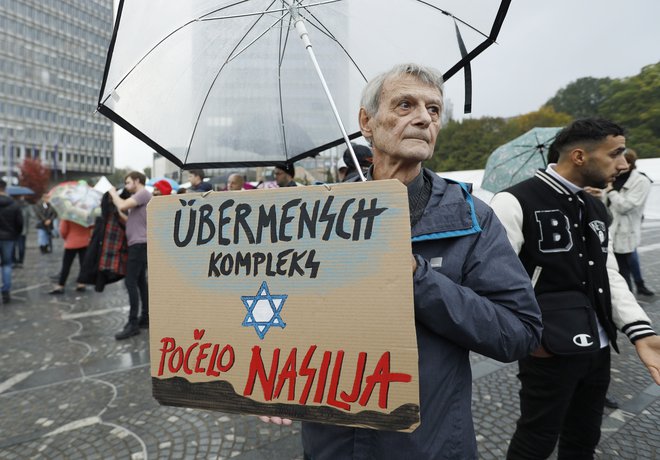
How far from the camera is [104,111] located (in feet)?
5.26

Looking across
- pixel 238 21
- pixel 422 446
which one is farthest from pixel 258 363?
pixel 238 21

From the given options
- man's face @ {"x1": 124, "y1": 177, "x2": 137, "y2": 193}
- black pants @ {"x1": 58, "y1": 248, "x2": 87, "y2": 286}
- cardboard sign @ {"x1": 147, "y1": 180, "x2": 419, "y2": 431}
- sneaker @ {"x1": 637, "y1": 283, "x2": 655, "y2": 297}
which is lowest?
sneaker @ {"x1": 637, "y1": 283, "x2": 655, "y2": 297}

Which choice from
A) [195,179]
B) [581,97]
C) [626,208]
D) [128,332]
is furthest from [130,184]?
[581,97]

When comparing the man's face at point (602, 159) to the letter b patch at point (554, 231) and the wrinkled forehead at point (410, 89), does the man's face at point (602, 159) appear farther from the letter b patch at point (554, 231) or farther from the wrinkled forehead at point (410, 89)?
the wrinkled forehead at point (410, 89)

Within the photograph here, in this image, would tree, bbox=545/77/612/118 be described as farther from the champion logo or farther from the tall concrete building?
the tall concrete building

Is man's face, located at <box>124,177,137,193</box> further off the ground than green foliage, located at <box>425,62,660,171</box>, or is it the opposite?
green foliage, located at <box>425,62,660,171</box>

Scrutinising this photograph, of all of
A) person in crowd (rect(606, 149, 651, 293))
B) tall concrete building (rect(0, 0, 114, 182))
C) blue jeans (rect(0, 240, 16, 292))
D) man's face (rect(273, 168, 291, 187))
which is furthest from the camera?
tall concrete building (rect(0, 0, 114, 182))

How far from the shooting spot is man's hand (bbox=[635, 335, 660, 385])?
5.09 ft

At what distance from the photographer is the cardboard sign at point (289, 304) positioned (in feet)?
3.15

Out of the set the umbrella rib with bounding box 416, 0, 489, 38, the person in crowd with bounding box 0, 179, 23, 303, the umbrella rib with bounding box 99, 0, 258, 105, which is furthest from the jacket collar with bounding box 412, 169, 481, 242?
the person in crowd with bounding box 0, 179, 23, 303

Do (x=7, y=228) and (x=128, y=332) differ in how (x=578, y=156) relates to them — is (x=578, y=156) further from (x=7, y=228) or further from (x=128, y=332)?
(x=7, y=228)

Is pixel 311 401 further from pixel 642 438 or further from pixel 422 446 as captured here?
pixel 642 438

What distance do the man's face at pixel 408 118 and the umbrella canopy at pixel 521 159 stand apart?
331 cm

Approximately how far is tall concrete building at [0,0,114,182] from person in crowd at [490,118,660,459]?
212 feet
